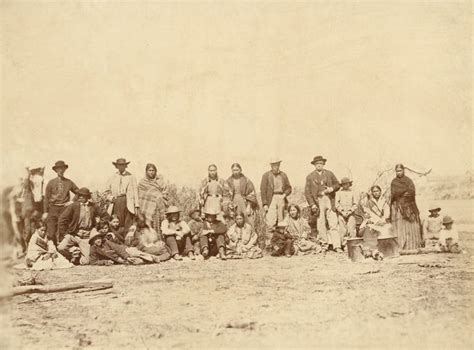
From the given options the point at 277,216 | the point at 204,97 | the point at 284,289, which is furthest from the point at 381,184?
the point at 204,97

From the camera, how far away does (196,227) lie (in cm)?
797

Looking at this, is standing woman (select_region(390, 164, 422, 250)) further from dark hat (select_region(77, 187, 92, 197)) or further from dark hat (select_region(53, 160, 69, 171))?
dark hat (select_region(53, 160, 69, 171))

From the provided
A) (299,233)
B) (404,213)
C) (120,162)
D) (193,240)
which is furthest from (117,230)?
(404,213)

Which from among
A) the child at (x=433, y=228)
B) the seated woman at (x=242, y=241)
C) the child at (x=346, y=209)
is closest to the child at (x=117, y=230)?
the seated woman at (x=242, y=241)

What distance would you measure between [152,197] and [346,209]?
96.9 inches

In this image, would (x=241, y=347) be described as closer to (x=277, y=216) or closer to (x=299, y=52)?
(x=277, y=216)

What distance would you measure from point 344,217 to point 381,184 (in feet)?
2.05

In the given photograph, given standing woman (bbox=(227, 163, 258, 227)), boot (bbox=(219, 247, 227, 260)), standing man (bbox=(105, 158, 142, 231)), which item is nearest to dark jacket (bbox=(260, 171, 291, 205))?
standing woman (bbox=(227, 163, 258, 227))

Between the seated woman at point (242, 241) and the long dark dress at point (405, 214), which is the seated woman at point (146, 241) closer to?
the seated woman at point (242, 241)

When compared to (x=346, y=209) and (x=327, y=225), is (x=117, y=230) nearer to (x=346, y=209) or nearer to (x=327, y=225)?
(x=327, y=225)

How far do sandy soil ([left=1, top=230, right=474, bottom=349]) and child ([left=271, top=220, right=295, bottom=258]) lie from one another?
0.42 metres

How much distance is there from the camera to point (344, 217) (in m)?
8.16

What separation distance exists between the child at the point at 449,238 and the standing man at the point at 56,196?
4.56 metres

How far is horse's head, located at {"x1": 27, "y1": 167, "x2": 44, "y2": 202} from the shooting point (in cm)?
765
